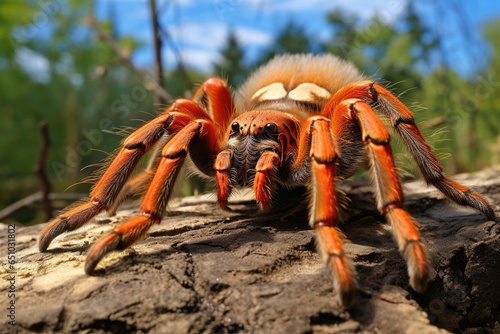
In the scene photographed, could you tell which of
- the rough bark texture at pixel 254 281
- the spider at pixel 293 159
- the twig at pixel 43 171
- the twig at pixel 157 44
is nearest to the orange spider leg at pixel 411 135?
the spider at pixel 293 159

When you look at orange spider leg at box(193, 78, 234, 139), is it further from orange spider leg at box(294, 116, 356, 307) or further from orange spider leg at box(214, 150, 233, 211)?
orange spider leg at box(294, 116, 356, 307)

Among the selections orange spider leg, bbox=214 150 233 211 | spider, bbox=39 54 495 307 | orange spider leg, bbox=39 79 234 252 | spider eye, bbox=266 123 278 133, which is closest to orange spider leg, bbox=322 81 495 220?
spider, bbox=39 54 495 307

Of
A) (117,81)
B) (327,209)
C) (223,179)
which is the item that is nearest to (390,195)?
(327,209)

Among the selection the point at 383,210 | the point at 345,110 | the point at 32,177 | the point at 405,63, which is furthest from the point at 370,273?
the point at 32,177

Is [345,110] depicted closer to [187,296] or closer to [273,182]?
[273,182]

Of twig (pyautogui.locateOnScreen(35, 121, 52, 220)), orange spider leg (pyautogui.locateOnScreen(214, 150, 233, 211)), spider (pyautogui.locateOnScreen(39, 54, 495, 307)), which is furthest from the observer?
twig (pyautogui.locateOnScreen(35, 121, 52, 220))
